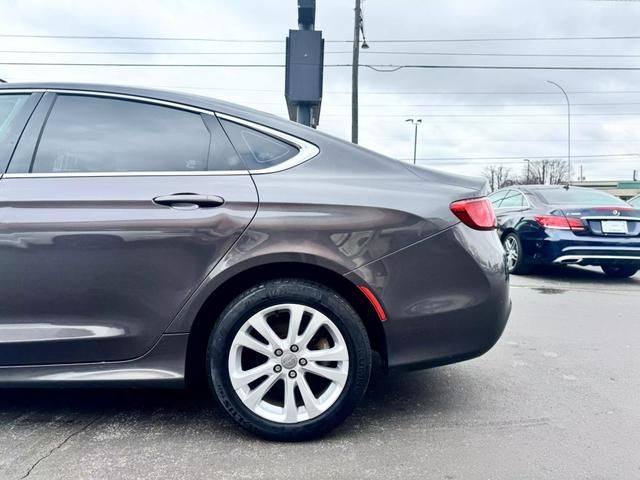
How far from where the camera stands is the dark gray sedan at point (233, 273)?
2195mm

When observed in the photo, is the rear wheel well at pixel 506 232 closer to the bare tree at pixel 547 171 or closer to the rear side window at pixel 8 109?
the rear side window at pixel 8 109

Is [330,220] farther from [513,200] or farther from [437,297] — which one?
[513,200]

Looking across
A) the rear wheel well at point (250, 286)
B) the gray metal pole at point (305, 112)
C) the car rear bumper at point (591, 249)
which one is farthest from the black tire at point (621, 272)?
the gray metal pole at point (305, 112)

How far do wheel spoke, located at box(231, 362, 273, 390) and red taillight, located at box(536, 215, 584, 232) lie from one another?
17.6ft

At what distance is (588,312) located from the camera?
4953 mm

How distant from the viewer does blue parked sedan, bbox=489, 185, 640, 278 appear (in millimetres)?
6309

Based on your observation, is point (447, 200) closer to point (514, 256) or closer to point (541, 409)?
point (541, 409)

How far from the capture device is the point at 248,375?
7.34ft

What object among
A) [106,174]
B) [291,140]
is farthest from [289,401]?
[106,174]

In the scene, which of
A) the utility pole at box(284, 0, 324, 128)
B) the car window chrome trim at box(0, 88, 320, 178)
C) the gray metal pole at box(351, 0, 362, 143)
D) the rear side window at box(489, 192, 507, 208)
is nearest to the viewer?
the car window chrome trim at box(0, 88, 320, 178)

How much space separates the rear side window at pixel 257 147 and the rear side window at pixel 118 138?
128 mm

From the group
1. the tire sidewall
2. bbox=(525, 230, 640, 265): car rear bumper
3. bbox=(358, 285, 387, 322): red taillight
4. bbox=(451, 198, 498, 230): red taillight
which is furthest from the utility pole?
bbox=(358, 285, 387, 322): red taillight

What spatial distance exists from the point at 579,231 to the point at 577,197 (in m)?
0.79

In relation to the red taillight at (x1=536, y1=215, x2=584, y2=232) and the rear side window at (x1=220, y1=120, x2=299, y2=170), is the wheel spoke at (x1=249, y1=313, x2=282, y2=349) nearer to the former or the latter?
the rear side window at (x1=220, y1=120, x2=299, y2=170)
